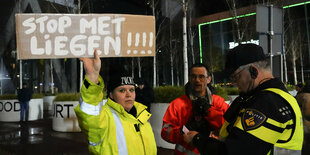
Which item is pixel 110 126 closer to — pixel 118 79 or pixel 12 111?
pixel 118 79

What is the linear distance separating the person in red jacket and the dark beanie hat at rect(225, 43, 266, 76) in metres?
0.92

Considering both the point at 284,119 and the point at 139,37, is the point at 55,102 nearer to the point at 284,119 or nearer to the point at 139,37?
the point at 139,37

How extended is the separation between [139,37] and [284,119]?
1.94 m

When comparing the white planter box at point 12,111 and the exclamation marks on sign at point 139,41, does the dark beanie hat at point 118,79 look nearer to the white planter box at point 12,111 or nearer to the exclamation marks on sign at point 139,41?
the exclamation marks on sign at point 139,41

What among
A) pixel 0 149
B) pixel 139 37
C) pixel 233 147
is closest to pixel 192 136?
pixel 233 147

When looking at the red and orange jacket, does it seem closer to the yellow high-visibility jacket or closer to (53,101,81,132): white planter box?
the yellow high-visibility jacket

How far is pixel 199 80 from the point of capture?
306 centimetres

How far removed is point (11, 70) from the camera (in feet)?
97.9

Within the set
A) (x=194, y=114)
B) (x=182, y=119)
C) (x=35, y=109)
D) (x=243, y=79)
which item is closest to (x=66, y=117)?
(x=35, y=109)

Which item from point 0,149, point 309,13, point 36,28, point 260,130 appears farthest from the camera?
point 309,13

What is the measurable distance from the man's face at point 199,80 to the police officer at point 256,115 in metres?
1.15

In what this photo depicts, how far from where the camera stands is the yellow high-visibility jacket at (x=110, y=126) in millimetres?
1900

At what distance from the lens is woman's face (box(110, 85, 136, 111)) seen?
2592 millimetres

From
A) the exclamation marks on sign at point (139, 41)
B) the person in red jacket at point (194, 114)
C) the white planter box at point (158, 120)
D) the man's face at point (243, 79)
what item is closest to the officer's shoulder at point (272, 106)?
the man's face at point (243, 79)
